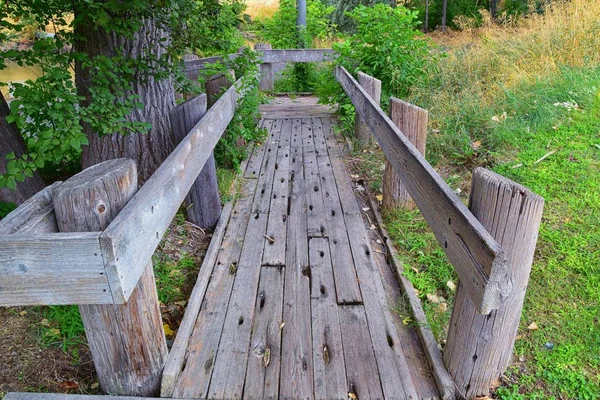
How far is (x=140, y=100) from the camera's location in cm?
383

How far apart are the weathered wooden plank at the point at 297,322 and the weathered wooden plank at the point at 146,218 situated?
35.8 inches

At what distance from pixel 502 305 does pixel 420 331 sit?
24.9 inches

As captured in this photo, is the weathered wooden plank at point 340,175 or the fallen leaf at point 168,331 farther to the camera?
the weathered wooden plank at point 340,175

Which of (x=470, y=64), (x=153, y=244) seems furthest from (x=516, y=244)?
(x=470, y=64)

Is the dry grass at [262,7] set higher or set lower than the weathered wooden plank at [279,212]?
higher

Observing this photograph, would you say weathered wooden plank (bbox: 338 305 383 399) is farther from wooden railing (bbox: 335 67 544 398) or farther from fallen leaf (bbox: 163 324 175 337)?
fallen leaf (bbox: 163 324 175 337)

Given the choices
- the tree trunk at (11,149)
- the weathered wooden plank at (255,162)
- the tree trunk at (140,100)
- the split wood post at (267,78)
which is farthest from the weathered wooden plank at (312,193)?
the split wood post at (267,78)

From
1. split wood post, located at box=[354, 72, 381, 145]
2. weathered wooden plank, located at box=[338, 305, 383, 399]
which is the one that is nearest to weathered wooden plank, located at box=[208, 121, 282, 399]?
weathered wooden plank, located at box=[338, 305, 383, 399]

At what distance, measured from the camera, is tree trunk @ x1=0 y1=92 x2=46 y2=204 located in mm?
3373

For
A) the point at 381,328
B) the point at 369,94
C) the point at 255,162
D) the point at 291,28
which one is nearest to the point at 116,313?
the point at 381,328

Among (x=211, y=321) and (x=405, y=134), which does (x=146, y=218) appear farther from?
(x=405, y=134)

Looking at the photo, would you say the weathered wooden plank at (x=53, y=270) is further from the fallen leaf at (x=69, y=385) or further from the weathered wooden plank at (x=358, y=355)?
the weathered wooden plank at (x=358, y=355)

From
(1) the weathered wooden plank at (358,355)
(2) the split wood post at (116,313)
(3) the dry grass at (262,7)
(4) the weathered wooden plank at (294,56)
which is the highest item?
(3) the dry grass at (262,7)

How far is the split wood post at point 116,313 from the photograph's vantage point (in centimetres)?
168
